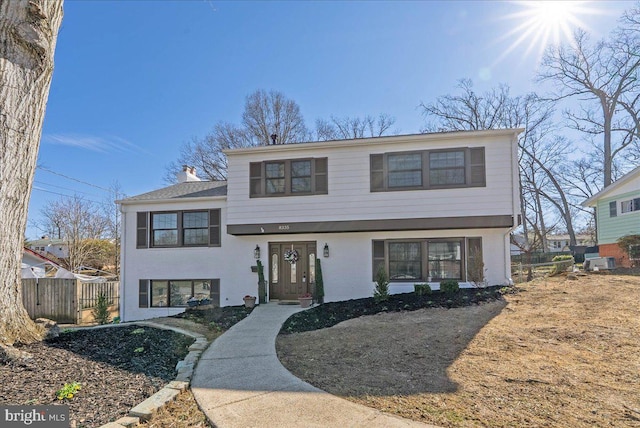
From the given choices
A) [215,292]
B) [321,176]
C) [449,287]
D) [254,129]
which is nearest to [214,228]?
[215,292]

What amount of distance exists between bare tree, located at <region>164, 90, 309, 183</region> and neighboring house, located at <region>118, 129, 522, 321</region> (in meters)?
13.2

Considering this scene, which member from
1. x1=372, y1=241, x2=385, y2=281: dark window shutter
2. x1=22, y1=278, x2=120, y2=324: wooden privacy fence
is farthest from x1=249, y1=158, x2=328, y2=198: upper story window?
x1=22, y1=278, x2=120, y2=324: wooden privacy fence

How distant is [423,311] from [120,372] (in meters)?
6.22

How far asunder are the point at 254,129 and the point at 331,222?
1624 cm

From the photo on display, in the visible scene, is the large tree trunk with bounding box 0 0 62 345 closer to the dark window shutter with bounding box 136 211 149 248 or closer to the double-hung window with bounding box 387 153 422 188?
the dark window shutter with bounding box 136 211 149 248

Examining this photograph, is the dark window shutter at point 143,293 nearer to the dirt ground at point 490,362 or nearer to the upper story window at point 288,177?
the upper story window at point 288,177

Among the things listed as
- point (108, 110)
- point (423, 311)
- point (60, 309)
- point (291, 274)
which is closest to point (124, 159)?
point (108, 110)

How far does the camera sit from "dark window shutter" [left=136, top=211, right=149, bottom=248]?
484 inches

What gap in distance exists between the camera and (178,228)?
12219 millimetres

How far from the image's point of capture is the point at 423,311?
8.26 m

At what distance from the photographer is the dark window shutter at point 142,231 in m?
12.3

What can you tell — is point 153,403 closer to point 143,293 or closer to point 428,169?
point 428,169

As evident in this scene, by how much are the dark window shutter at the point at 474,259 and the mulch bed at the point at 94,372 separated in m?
7.87

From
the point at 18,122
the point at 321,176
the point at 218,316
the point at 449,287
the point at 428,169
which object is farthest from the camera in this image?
the point at 321,176
